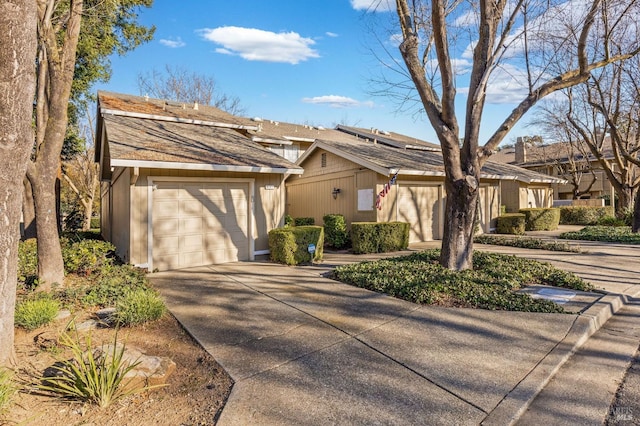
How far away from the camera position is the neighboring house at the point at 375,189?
1219 centimetres

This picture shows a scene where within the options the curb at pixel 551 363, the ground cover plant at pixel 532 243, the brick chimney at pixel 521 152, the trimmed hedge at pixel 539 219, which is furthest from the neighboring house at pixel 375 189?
the brick chimney at pixel 521 152

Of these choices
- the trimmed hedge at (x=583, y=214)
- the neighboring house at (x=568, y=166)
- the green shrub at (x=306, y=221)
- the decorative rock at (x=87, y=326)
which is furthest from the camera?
the neighboring house at (x=568, y=166)

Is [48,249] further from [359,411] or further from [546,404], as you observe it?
[546,404]

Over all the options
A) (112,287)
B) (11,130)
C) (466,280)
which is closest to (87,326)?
(112,287)

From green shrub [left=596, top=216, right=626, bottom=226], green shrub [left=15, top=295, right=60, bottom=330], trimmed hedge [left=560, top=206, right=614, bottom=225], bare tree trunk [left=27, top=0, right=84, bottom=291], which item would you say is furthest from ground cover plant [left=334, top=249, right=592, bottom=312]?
trimmed hedge [left=560, top=206, right=614, bottom=225]

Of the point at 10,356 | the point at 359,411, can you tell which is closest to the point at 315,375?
the point at 359,411

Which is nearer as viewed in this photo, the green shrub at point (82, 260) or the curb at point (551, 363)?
the curb at point (551, 363)

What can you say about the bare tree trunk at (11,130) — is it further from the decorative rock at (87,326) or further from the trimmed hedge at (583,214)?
the trimmed hedge at (583,214)

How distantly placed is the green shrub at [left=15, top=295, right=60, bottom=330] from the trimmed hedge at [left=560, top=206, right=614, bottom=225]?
23.6 meters

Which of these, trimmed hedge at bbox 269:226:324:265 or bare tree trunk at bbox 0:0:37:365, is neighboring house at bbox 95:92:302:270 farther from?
bare tree trunk at bbox 0:0:37:365

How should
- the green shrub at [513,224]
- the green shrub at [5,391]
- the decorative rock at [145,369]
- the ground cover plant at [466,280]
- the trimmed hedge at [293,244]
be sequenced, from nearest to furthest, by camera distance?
the green shrub at [5,391], the decorative rock at [145,369], the ground cover plant at [466,280], the trimmed hedge at [293,244], the green shrub at [513,224]

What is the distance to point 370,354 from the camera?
145 inches

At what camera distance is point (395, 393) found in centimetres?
297

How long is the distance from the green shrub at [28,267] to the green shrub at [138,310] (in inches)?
109
